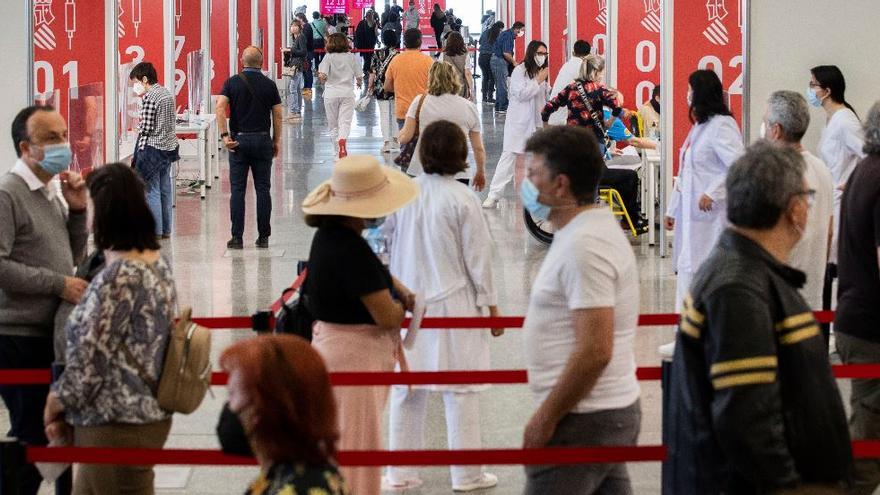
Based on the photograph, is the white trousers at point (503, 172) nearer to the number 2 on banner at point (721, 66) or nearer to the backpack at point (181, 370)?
the number 2 on banner at point (721, 66)

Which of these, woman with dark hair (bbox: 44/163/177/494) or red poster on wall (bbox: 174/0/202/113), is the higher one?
red poster on wall (bbox: 174/0/202/113)

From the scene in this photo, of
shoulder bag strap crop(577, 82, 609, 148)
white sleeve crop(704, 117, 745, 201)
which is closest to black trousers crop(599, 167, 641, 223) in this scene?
shoulder bag strap crop(577, 82, 609, 148)

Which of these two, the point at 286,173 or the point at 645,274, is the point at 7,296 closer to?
the point at 645,274

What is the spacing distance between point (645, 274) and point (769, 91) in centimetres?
295

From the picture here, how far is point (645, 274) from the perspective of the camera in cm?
1174

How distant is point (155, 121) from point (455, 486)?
24.4ft

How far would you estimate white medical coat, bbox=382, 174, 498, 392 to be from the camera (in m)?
6.26

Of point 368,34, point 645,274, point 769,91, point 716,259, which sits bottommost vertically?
point 645,274

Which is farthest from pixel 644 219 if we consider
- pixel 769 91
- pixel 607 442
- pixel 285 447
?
pixel 285 447

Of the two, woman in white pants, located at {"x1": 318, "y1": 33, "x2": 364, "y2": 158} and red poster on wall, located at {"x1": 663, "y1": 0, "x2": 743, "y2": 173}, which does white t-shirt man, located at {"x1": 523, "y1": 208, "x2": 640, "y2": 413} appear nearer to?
red poster on wall, located at {"x1": 663, "y1": 0, "x2": 743, "y2": 173}

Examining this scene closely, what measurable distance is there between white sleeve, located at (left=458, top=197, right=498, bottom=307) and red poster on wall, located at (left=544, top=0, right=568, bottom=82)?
16.1m

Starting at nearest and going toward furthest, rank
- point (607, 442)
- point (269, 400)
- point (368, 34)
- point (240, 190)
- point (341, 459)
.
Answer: point (269, 400), point (607, 442), point (341, 459), point (240, 190), point (368, 34)

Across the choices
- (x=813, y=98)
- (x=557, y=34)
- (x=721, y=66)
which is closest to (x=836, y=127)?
(x=813, y=98)

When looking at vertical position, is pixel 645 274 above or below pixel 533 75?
below
